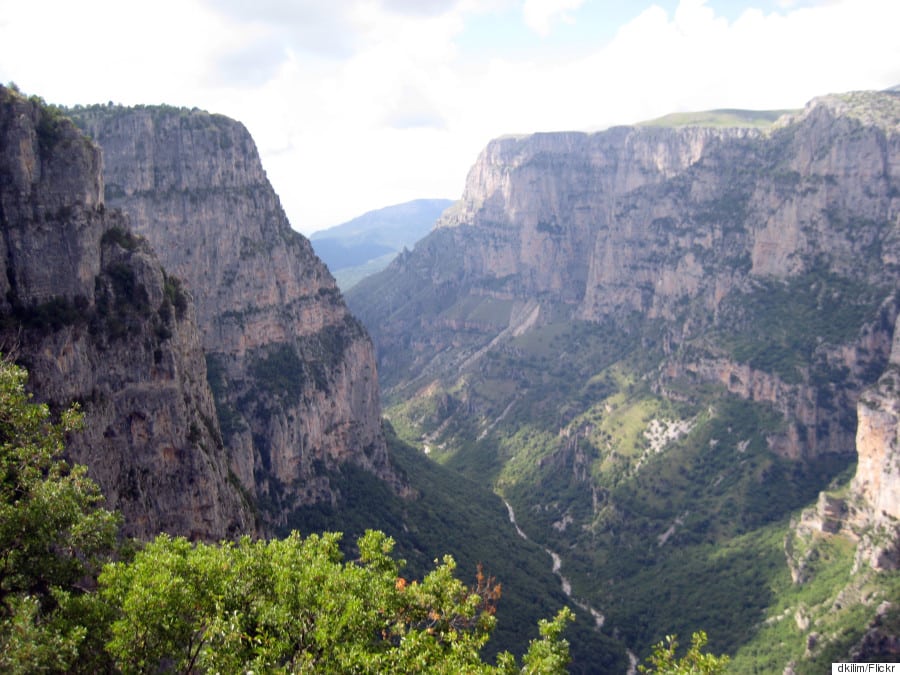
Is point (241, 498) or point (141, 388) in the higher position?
point (141, 388)

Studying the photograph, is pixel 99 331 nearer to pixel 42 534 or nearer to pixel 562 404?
pixel 42 534

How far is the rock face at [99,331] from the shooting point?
46469 millimetres

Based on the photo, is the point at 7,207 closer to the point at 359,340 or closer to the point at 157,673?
the point at 157,673

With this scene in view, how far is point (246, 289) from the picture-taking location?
104 meters

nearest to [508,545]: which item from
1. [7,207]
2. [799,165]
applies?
[7,207]

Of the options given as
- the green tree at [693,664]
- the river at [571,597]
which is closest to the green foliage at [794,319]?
the river at [571,597]

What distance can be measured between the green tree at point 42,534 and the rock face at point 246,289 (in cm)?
5806

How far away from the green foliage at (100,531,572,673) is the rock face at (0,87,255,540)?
25254 millimetres

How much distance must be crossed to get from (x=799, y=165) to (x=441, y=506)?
4449 inches

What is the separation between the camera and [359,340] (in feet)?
410

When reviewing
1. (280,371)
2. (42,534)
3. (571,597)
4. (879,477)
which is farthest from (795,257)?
(42,534)

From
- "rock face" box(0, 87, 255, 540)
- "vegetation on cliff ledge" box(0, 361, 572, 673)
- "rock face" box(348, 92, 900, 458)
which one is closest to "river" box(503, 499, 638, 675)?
"rock face" box(348, 92, 900, 458)

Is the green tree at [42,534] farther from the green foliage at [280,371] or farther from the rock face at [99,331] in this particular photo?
the green foliage at [280,371]

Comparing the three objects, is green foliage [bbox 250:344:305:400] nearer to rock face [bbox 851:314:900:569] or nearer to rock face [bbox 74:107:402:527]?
rock face [bbox 74:107:402:527]
